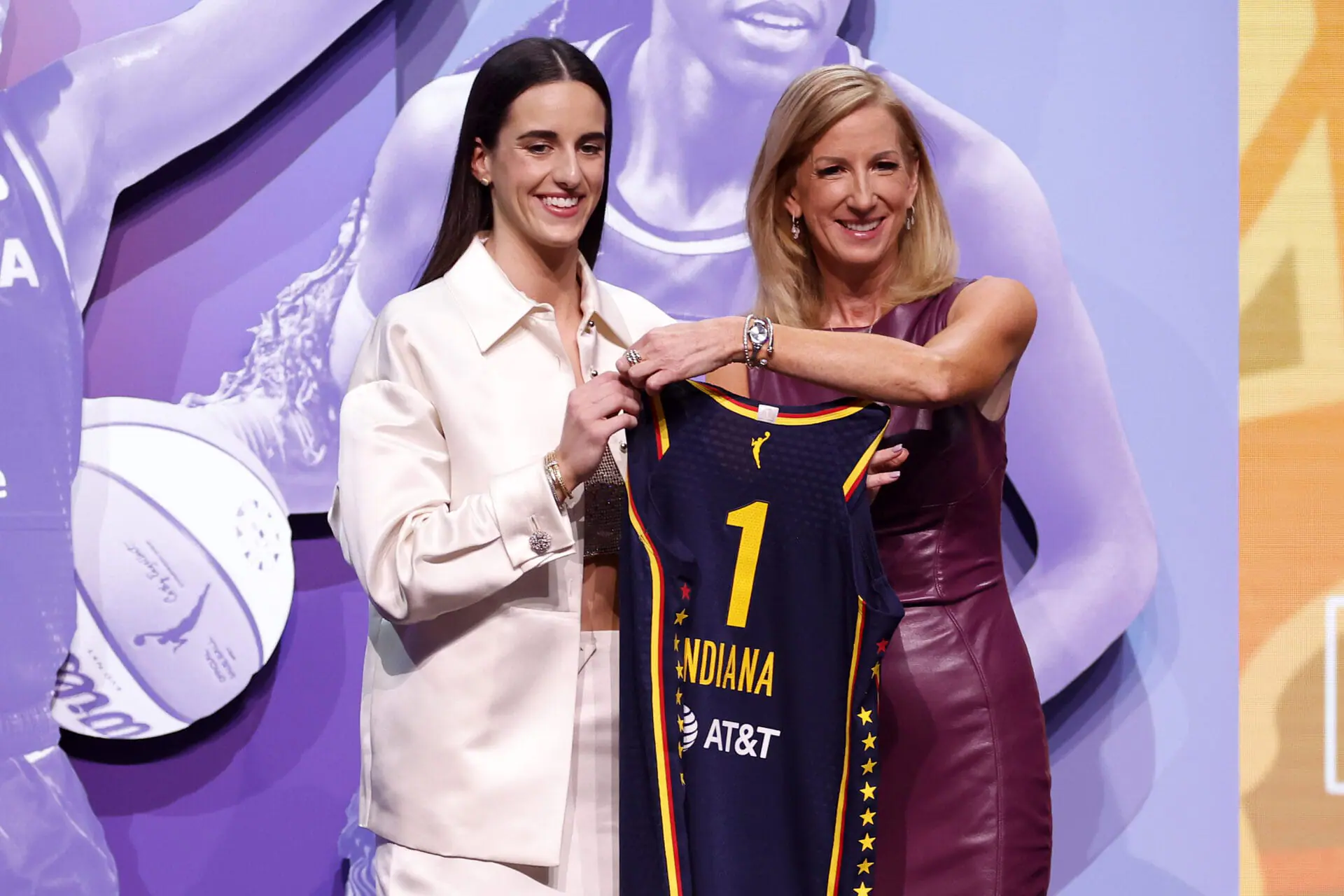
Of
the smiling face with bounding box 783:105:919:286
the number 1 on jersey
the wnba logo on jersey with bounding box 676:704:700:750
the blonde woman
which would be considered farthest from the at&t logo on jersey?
the smiling face with bounding box 783:105:919:286

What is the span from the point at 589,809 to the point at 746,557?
1.45ft

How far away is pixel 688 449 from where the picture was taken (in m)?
1.80

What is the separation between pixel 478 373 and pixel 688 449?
0.33 metres

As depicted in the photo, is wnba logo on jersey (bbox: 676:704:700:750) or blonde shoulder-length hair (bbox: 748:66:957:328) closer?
wnba logo on jersey (bbox: 676:704:700:750)

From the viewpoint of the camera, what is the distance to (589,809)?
71.9 inches

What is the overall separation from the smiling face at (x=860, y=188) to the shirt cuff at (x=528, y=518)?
793 mm

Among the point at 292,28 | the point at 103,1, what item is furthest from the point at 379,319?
the point at 103,1

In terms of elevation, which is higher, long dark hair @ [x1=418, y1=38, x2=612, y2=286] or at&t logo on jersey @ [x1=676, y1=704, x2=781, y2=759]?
long dark hair @ [x1=418, y1=38, x2=612, y2=286]

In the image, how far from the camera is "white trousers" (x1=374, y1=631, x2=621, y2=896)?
176 cm

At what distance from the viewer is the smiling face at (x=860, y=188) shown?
2.13m

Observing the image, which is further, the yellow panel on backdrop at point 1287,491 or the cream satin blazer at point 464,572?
the yellow panel on backdrop at point 1287,491

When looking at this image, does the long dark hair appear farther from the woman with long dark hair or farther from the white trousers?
the white trousers

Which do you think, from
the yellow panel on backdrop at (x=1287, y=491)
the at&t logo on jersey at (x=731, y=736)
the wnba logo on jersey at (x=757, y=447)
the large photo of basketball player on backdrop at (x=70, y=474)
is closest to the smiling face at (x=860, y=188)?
the wnba logo on jersey at (x=757, y=447)

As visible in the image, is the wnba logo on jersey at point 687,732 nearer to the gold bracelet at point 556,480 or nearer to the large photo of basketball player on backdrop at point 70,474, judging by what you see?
the gold bracelet at point 556,480
